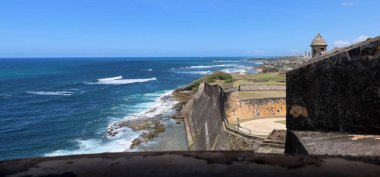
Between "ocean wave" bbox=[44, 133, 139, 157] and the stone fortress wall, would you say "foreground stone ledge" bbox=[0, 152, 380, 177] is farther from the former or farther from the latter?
"ocean wave" bbox=[44, 133, 139, 157]

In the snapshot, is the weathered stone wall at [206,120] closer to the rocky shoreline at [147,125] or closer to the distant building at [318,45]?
the rocky shoreline at [147,125]

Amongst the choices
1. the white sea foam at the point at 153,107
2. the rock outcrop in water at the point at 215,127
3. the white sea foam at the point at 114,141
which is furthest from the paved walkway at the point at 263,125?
the white sea foam at the point at 153,107

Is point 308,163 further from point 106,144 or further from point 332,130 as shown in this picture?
point 106,144

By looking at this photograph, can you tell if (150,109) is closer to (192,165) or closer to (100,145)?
(100,145)

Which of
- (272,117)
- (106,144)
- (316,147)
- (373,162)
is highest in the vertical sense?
(373,162)

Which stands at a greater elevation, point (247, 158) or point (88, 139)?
point (247, 158)

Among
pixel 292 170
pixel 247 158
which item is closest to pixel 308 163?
pixel 292 170
